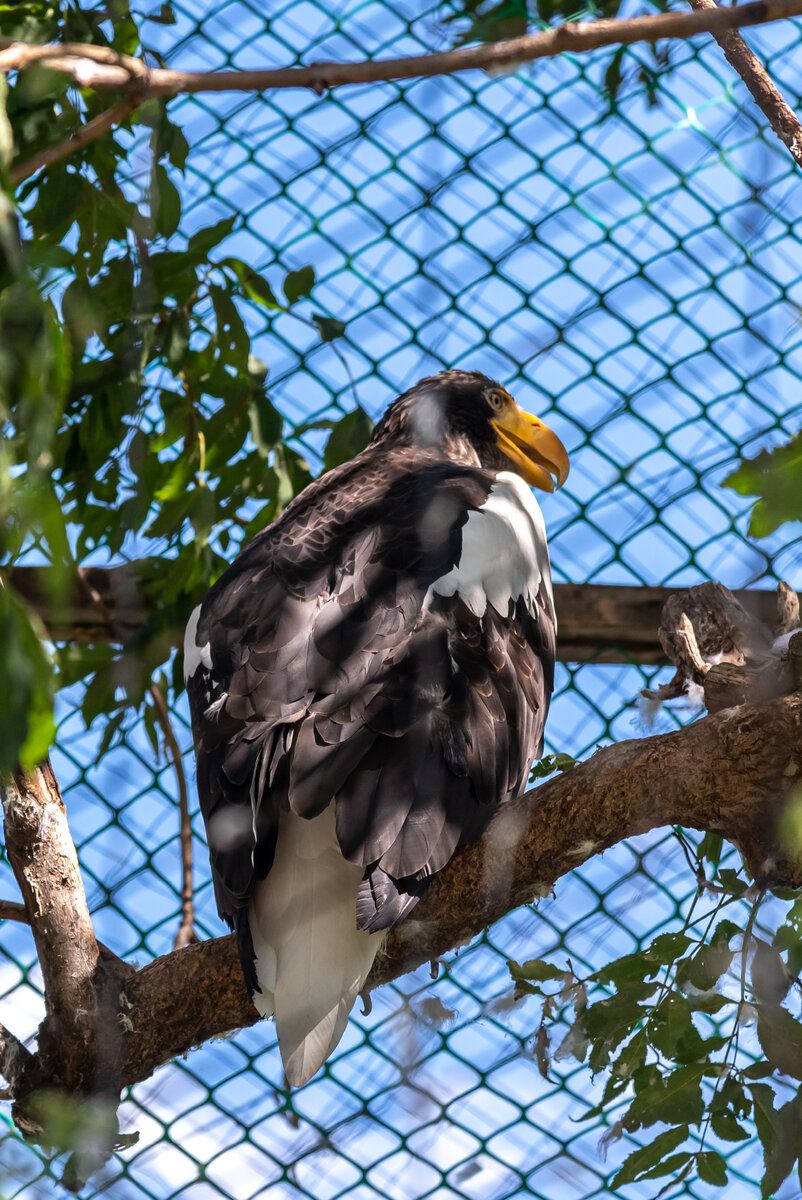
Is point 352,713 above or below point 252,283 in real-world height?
below

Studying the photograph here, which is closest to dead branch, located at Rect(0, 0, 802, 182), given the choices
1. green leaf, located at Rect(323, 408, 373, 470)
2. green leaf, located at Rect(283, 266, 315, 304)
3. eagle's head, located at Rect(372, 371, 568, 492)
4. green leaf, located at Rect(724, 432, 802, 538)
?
green leaf, located at Rect(724, 432, 802, 538)

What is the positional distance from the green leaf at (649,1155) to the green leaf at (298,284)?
1.29m

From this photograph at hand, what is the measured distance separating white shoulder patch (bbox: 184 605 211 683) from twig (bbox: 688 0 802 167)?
91 cm

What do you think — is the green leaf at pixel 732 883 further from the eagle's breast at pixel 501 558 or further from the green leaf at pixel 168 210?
the green leaf at pixel 168 210

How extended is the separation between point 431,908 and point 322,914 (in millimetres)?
124

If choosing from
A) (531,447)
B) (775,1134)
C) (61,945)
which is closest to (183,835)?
(61,945)

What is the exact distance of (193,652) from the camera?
6.22ft

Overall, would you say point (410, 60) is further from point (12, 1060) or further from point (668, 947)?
point (12, 1060)

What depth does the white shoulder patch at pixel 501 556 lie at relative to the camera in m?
1.79

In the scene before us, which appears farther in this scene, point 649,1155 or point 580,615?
point 580,615

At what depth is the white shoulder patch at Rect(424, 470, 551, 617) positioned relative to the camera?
1.79 m

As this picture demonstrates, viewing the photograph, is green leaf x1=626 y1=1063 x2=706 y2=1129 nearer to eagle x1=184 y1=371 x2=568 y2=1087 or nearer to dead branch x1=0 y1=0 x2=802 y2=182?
eagle x1=184 y1=371 x2=568 y2=1087

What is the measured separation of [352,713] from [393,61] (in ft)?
2.98

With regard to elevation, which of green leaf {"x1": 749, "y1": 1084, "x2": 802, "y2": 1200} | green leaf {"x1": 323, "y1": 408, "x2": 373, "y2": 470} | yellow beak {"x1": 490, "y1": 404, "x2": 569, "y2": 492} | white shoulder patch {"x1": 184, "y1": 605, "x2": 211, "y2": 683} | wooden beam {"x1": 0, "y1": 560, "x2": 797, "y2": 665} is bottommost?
green leaf {"x1": 749, "y1": 1084, "x2": 802, "y2": 1200}
